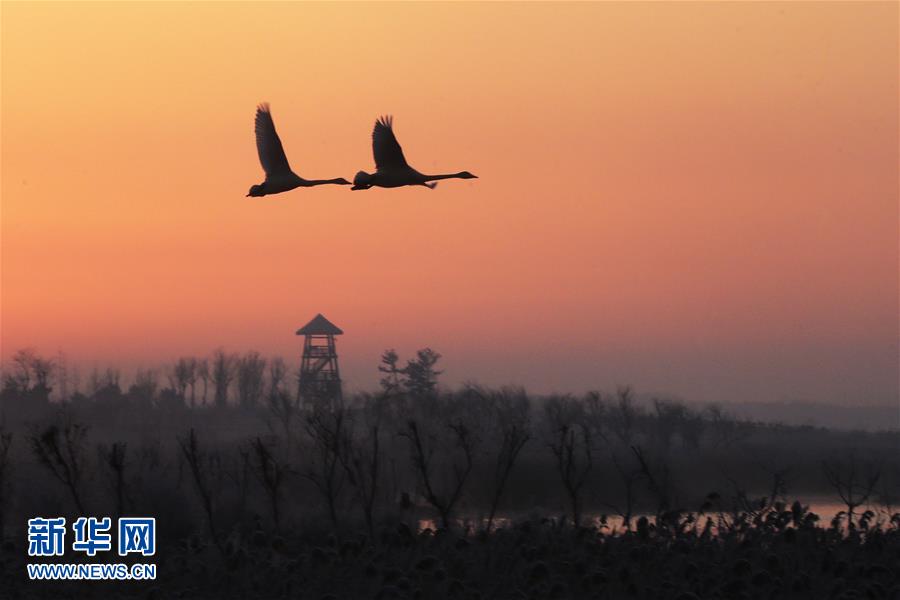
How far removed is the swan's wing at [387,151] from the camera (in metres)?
27.1

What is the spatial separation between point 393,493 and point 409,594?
4029 centimetres

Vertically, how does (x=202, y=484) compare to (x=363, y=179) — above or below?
below

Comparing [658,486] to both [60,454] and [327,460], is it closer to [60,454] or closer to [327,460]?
[327,460]

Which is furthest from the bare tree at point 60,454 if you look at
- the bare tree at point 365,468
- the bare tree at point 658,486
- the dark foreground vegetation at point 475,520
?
the bare tree at point 658,486

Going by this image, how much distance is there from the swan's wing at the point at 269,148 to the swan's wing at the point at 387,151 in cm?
264

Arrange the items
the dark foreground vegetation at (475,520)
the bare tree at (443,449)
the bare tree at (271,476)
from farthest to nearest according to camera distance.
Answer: the bare tree at (443,449), the bare tree at (271,476), the dark foreground vegetation at (475,520)

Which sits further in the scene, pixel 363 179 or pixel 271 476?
pixel 271 476

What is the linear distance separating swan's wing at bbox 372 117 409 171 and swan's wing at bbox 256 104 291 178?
264 centimetres

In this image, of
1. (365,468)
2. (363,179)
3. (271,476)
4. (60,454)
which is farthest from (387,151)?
(365,468)

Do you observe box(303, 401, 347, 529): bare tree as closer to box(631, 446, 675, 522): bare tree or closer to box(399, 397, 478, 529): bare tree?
box(399, 397, 478, 529): bare tree

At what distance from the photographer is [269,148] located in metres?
29.2

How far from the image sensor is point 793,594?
34469 mm

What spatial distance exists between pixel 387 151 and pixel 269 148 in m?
3.30

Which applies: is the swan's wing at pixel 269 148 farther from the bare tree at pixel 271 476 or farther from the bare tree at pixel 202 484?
the bare tree at pixel 271 476
